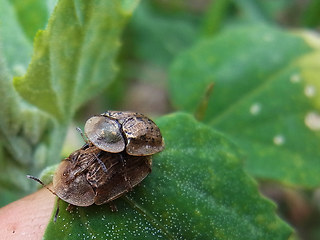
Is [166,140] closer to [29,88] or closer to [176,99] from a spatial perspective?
[29,88]

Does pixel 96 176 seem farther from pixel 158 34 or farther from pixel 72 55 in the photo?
pixel 158 34

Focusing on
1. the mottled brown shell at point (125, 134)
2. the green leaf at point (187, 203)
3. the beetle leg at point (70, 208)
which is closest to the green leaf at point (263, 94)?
the green leaf at point (187, 203)

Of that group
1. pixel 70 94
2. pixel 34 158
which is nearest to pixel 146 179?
pixel 70 94

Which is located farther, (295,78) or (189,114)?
(295,78)

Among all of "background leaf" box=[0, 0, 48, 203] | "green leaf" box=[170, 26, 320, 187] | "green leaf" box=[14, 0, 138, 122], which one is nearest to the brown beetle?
Answer: "green leaf" box=[14, 0, 138, 122]

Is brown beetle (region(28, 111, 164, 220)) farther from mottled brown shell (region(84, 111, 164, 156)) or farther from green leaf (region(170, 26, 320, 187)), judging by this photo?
green leaf (region(170, 26, 320, 187))

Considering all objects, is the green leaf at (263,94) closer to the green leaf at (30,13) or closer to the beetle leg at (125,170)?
the green leaf at (30,13)

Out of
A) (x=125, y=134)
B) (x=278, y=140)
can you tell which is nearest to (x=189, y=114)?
(x=125, y=134)
